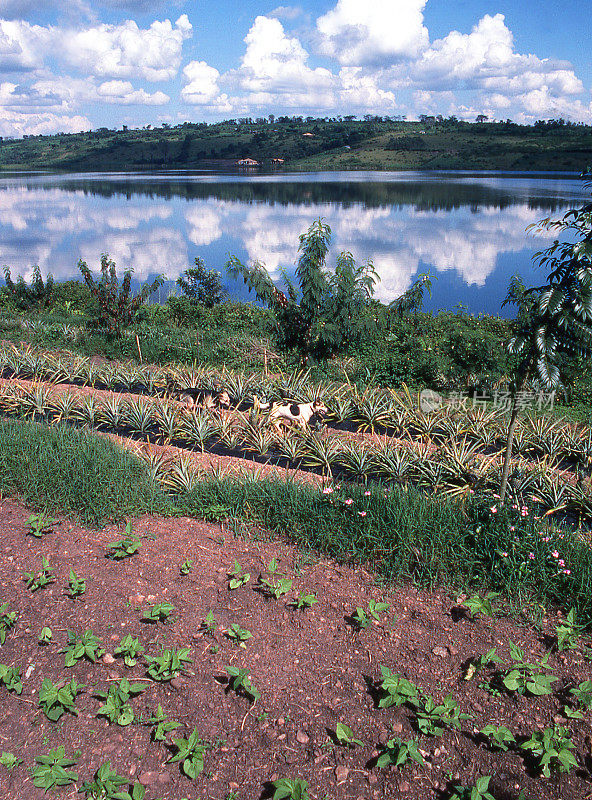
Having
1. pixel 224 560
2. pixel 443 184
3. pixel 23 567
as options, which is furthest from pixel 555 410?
pixel 443 184

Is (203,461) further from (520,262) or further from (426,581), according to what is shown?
(520,262)

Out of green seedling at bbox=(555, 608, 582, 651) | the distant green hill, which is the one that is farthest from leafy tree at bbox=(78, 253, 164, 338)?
the distant green hill

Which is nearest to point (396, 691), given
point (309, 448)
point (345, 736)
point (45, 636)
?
point (345, 736)

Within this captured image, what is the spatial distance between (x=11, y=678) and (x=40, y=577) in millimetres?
833

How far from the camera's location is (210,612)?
3.42 meters

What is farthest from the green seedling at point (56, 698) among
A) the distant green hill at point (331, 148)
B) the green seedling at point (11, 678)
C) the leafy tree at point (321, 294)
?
the distant green hill at point (331, 148)

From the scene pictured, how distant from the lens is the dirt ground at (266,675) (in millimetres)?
2572

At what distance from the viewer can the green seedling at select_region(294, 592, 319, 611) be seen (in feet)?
11.7

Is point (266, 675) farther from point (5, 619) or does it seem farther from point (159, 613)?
point (5, 619)

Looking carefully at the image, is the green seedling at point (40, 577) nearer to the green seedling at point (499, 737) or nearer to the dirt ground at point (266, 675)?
the dirt ground at point (266, 675)

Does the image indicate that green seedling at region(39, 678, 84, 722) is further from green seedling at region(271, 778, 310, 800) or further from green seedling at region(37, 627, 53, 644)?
green seedling at region(271, 778, 310, 800)

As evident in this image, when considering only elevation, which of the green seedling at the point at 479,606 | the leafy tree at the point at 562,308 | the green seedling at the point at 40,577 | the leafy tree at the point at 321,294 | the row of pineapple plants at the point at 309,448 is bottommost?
the row of pineapple plants at the point at 309,448

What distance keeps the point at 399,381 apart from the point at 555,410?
7.30 ft

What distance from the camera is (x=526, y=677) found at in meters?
3.02
